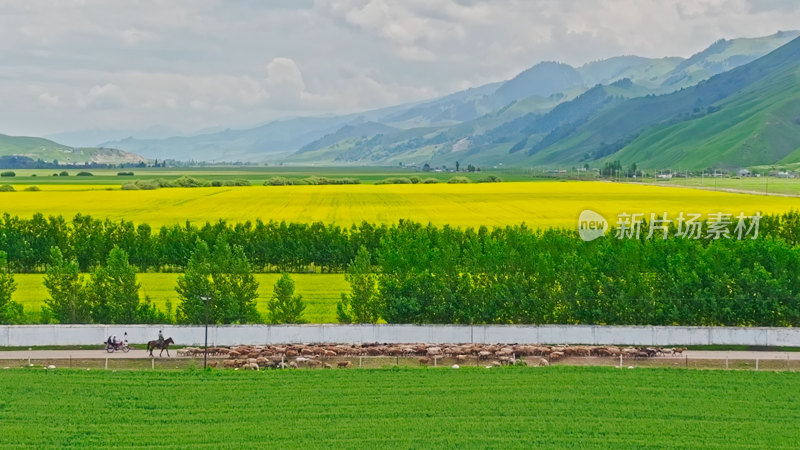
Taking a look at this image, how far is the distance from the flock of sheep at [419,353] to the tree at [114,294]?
7.58 m

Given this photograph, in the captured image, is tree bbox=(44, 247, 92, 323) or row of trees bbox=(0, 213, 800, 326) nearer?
row of trees bbox=(0, 213, 800, 326)

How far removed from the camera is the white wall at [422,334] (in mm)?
43531

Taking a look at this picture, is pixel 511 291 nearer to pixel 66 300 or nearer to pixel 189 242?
pixel 66 300

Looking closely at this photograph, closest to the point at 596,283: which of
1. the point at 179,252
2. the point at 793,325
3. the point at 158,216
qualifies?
the point at 793,325

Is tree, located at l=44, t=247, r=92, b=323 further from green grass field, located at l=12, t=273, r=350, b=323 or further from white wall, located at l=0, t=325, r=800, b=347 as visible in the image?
white wall, located at l=0, t=325, r=800, b=347

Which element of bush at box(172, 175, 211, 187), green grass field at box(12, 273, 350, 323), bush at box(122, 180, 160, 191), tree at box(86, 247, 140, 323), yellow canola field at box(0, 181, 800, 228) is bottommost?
green grass field at box(12, 273, 350, 323)

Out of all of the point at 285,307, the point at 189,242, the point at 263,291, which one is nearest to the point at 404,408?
the point at 285,307

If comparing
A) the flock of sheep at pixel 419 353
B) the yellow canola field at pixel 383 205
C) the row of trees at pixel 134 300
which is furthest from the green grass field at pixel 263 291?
the yellow canola field at pixel 383 205

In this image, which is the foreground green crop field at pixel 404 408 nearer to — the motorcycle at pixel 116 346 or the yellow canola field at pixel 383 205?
the motorcycle at pixel 116 346

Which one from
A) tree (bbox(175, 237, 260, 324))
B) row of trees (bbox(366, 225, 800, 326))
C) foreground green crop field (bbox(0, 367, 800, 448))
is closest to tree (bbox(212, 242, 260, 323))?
tree (bbox(175, 237, 260, 324))

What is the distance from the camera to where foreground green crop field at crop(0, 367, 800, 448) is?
2739cm

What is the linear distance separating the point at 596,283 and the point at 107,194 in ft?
418

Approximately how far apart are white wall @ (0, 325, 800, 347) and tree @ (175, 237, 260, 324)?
369cm

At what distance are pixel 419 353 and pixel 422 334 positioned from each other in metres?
3.88
